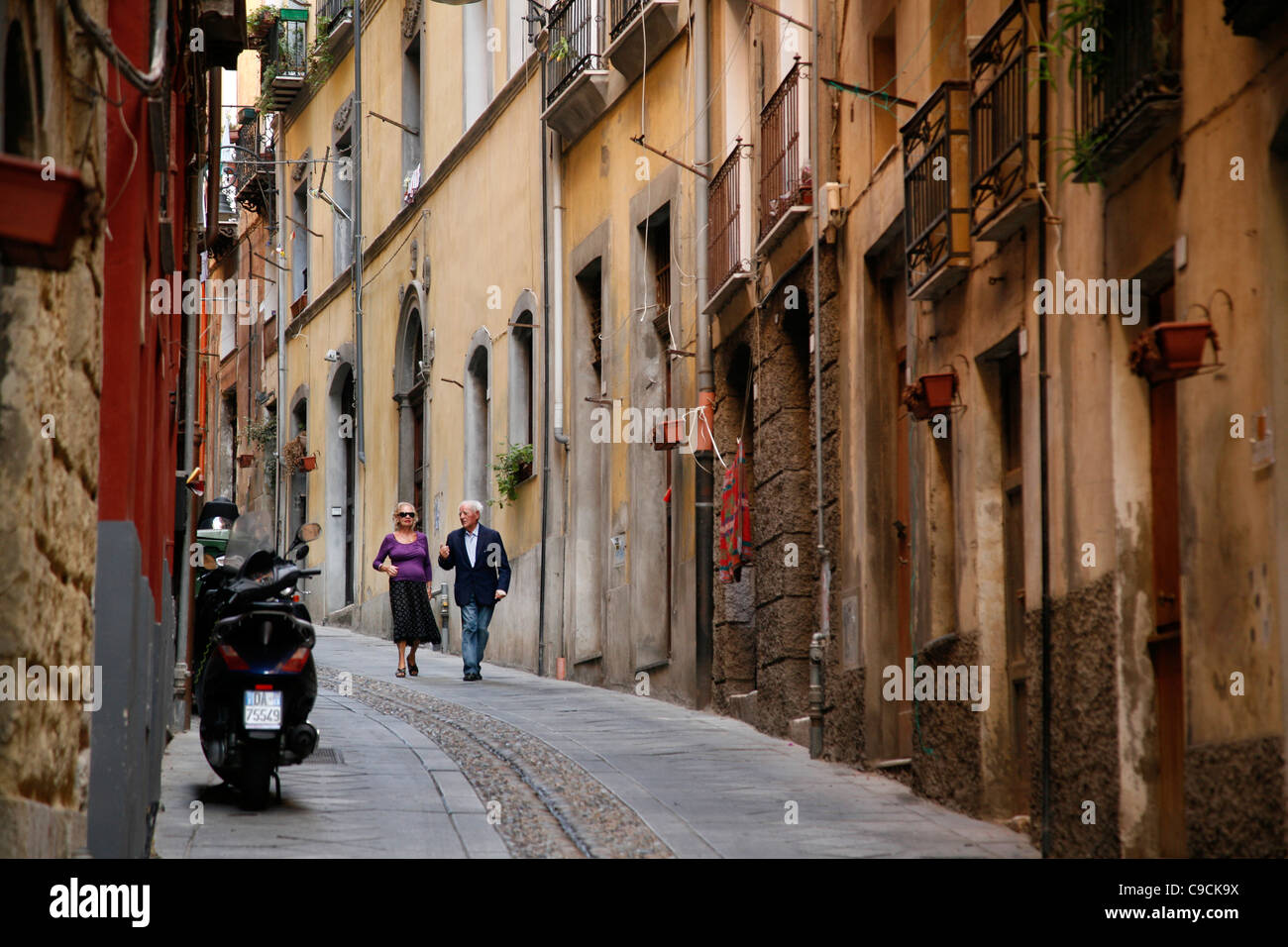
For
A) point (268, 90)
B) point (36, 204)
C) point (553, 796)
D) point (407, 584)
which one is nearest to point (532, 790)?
point (553, 796)

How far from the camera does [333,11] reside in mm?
32844

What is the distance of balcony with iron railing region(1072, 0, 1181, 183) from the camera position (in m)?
8.09

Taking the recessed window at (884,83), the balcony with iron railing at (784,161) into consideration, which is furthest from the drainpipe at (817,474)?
the recessed window at (884,83)

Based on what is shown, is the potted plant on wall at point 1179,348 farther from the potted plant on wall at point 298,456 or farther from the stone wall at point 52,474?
the potted plant on wall at point 298,456

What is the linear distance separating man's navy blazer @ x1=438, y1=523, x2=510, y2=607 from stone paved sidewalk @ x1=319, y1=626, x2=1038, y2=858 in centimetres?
115

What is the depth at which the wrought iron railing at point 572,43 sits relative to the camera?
19.8 meters

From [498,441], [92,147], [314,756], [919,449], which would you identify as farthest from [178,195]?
[498,441]

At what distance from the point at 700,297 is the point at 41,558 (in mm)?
12217

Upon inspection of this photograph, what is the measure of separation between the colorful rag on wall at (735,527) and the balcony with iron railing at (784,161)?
5.97ft

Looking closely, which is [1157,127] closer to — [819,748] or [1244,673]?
[1244,673]

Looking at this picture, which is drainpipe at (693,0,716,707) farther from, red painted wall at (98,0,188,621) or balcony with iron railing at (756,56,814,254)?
red painted wall at (98,0,188,621)

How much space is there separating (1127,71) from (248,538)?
17.7 ft

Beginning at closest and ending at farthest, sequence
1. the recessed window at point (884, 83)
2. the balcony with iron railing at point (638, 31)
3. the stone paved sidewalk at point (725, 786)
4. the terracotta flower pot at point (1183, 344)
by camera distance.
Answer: the terracotta flower pot at point (1183, 344) → the stone paved sidewalk at point (725, 786) → the recessed window at point (884, 83) → the balcony with iron railing at point (638, 31)
